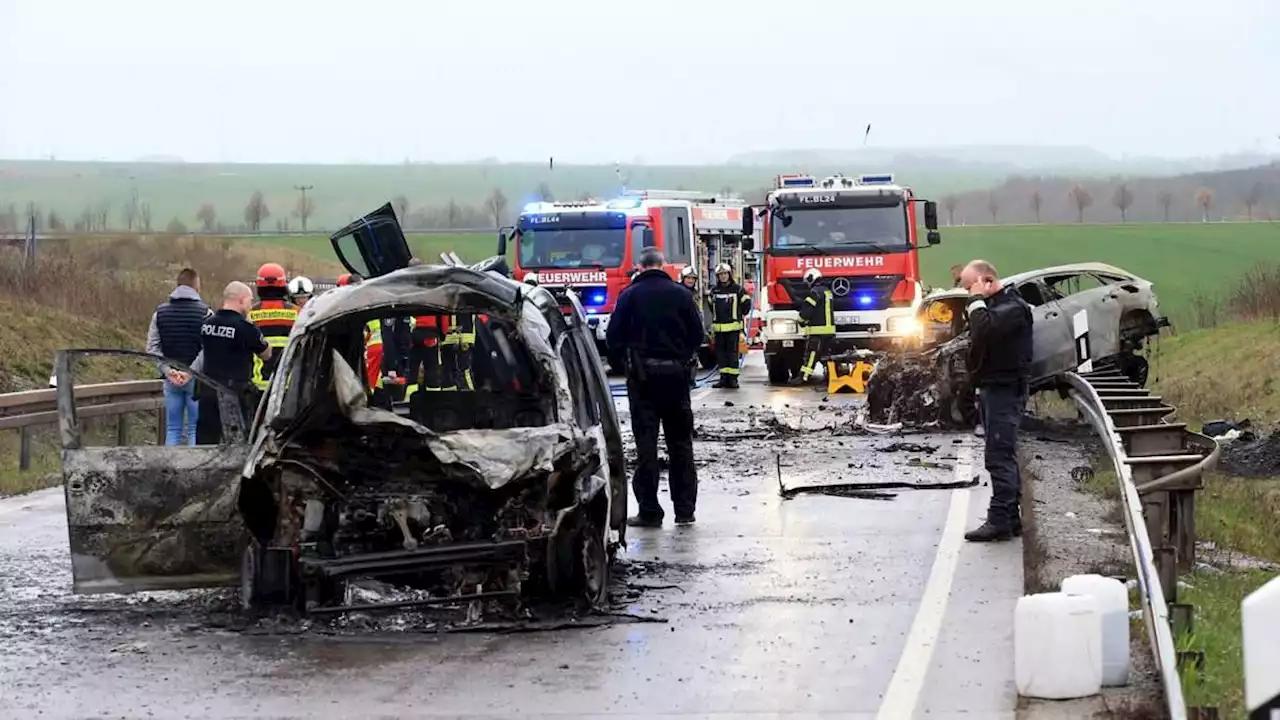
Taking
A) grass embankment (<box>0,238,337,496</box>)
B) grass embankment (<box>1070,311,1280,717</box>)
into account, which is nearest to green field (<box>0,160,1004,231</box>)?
grass embankment (<box>0,238,337,496</box>)

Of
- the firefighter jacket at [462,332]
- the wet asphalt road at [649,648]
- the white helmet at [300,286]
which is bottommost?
the wet asphalt road at [649,648]

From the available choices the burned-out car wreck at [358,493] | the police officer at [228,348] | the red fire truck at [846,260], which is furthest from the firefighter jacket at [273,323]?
the red fire truck at [846,260]

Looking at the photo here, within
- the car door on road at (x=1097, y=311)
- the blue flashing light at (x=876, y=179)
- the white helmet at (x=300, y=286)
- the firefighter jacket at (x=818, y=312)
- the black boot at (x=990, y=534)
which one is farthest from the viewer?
the blue flashing light at (x=876, y=179)

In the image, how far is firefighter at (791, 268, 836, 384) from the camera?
26891 mm

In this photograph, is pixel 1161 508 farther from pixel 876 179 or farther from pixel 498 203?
pixel 498 203

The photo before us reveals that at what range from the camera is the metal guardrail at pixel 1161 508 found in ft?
21.4

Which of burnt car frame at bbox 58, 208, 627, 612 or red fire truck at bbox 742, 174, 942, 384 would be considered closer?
burnt car frame at bbox 58, 208, 627, 612

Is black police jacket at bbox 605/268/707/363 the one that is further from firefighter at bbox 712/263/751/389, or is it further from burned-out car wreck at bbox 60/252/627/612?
firefighter at bbox 712/263/751/389

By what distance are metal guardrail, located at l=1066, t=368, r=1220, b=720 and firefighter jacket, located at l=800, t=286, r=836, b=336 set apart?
39.2 ft

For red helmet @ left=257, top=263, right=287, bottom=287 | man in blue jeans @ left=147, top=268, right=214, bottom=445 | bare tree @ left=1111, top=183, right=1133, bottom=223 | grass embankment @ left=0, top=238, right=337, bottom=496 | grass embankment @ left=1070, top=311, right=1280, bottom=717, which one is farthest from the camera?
bare tree @ left=1111, top=183, right=1133, bottom=223

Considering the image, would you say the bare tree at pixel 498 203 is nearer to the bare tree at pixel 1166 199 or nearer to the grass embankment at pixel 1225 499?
the bare tree at pixel 1166 199

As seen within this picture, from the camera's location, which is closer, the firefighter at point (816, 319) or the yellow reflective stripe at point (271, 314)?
the yellow reflective stripe at point (271, 314)

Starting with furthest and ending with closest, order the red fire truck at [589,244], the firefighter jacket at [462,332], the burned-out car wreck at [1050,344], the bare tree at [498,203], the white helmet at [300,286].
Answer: the bare tree at [498,203] < the red fire truck at [589,244] < the burned-out car wreck at [1050,344] < the white helmet at [300,286] < the firefighter jacket at [462,332]

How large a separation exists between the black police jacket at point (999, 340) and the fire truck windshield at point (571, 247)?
1981cm
